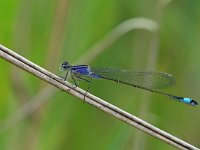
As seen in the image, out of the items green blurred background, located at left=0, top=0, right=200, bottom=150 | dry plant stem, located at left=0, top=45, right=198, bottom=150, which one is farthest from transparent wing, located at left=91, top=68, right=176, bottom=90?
dry plant stem, located at left=0, top=45, right=198, bottom=150

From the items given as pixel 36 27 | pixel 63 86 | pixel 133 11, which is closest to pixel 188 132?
pixel 133 11

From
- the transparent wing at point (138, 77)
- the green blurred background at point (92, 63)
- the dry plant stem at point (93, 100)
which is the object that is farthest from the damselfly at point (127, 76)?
the dry plant stem at point (93, 100)

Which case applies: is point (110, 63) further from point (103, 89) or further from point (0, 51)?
point (0, 51)

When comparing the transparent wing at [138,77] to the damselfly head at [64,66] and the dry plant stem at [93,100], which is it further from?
the dry plant stem at [93,100]

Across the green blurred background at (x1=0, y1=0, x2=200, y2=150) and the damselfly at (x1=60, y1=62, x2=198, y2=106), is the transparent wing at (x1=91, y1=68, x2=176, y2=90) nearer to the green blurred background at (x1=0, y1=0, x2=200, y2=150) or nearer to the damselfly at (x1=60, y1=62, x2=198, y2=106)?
the damselfly at (x1=60, y1=62, x2=198, y2=106)

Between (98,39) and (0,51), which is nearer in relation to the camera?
(0,51)

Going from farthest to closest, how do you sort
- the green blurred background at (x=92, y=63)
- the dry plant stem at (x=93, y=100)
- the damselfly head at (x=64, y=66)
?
1. the green blurred background at (x=92, y=63)
2. the damselfly head at (x=64, y=66)
3. the dry plant stem at (x=93, y=100)

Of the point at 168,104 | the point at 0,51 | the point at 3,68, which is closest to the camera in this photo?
the point at 0,51
